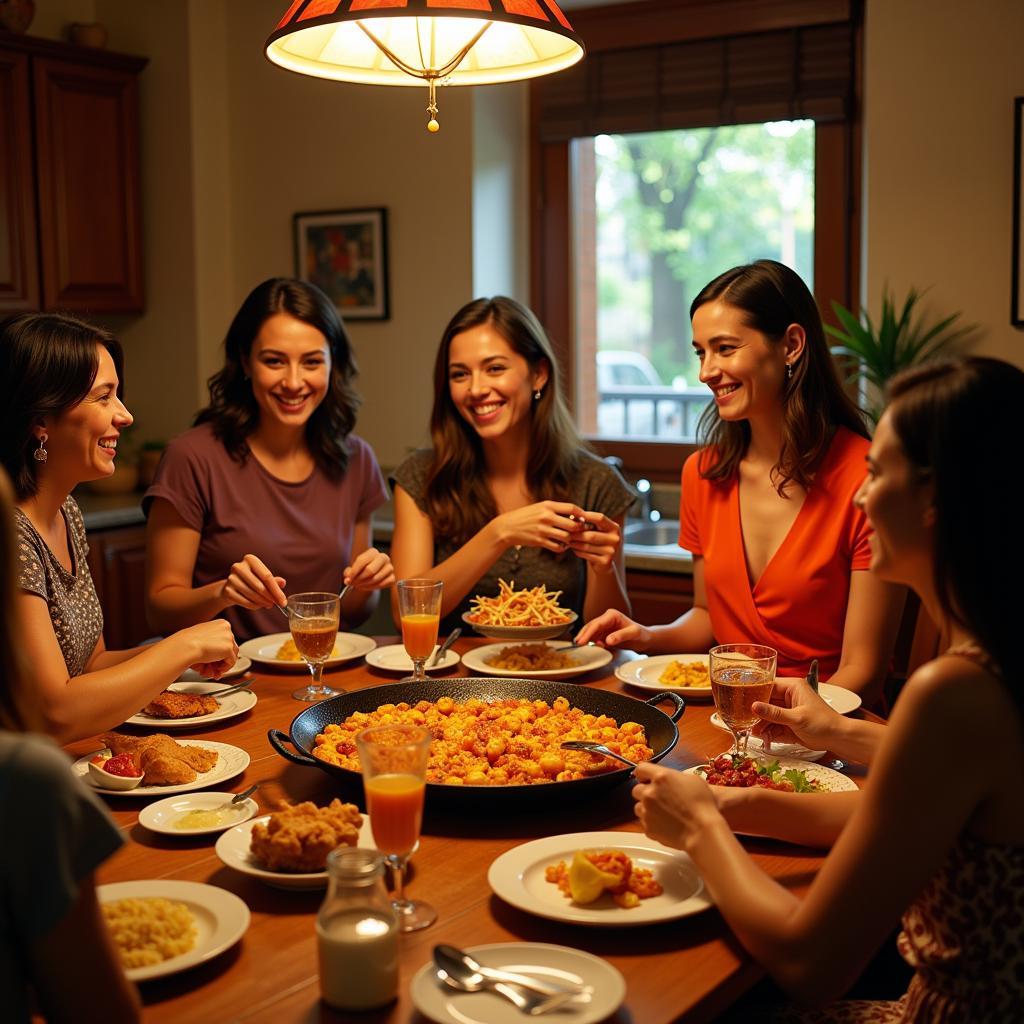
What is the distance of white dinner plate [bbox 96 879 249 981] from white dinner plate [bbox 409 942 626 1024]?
0.21m

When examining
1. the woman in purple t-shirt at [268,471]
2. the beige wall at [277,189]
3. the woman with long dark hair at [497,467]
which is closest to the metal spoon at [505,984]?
the woman with long dark hair at [497,467]

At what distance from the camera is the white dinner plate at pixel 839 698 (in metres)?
2.00

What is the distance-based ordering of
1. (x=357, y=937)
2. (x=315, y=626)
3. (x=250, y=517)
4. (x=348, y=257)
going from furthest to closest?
(x=348, y=257)
(x=250, y=517)
(x=315, y=626)
(x=357, y=937)

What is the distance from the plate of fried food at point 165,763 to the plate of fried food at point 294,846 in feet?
0.89

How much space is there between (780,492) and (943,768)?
141 cm

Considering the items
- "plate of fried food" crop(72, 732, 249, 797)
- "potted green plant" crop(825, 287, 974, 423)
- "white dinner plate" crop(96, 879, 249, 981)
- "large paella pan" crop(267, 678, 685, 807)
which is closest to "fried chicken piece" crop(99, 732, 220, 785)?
"plate of fried food" crop(72, 732, 249, 797)

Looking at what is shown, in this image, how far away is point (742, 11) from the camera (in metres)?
4.05

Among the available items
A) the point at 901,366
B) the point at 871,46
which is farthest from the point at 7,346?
the point at 871,46

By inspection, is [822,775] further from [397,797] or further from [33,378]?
[33,378]

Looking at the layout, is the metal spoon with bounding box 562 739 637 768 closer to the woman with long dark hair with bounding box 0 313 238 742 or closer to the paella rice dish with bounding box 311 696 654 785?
the paella rice dish with bounding box 311 696 654 785

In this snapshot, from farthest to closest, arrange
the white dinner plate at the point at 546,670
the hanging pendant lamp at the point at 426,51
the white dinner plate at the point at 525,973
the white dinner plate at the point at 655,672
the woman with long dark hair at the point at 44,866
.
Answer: the white dinner plate at the point at 546,670 → the white dinner plate at the point at 655,672 → the hanging pendant lamp at the point at 426,51 → the white dinner plate at the point at 525,973 → the woman with long dark hair at the point at 44,866

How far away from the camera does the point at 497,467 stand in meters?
3.11

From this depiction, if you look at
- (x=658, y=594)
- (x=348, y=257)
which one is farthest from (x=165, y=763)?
(x=348, y=257)

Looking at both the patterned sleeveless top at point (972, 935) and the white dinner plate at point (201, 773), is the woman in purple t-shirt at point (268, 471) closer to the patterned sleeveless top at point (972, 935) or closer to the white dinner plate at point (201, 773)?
the white dinner plate at point (201, 773)
